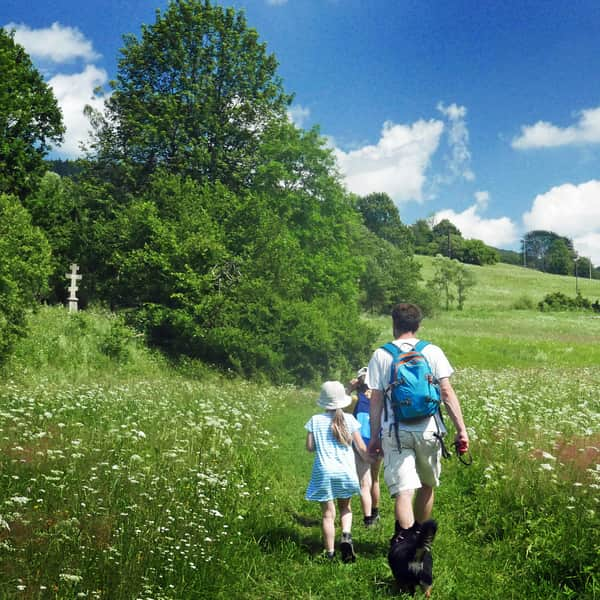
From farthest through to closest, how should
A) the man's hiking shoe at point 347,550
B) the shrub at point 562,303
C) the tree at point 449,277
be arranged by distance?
1. the shrub at point 562,303
2. the tree at point 449,277
3. the man's hiking shoe at point 347,550

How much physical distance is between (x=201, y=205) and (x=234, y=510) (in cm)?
1944

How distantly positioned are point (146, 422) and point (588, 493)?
605cm

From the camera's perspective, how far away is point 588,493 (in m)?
6.22

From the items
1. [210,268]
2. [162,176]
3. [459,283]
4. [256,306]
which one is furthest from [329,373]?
[459,283]

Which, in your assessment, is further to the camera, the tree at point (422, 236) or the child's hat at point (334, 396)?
the tree at point (422, 236)

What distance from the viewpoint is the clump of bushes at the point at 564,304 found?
79750 mm

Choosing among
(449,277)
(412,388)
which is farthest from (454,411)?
(449,277)

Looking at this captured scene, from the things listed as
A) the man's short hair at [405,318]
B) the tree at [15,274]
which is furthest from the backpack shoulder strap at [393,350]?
the tree at [15,274]

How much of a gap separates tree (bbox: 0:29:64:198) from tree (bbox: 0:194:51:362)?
8.83 meters

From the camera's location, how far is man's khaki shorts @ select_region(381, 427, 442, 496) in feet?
17.2

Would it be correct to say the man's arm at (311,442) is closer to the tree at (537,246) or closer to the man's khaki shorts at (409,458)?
the man's khaki shorts at (409,458)

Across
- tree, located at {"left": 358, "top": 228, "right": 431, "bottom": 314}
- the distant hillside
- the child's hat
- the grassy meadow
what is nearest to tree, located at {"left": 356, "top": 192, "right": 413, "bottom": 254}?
the distant hillside

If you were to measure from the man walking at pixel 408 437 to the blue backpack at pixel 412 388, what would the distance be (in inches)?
3.0

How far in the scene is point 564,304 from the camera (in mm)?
81688
